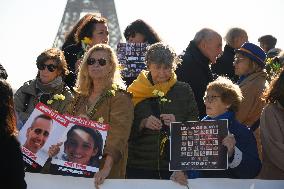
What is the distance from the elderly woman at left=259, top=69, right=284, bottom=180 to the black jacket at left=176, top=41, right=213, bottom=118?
52.2 inches

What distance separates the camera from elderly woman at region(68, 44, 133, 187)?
572cm

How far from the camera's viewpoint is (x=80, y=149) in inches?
221

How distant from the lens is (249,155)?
5.74 meters

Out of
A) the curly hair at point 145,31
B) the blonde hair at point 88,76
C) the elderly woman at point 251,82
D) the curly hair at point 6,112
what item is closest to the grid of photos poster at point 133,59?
the curly hair at point 145,31

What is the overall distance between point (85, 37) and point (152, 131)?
241 cm

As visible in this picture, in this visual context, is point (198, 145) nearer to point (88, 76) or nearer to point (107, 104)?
point (107, 104)

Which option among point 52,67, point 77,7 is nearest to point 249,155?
point 52,67

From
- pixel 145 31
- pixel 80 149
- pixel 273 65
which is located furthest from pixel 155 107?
pixel 273 65

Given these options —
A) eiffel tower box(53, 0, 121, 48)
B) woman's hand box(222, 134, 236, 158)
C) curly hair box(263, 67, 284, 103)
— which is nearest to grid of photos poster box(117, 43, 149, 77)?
curly hair box(263, 67, 284, 103)

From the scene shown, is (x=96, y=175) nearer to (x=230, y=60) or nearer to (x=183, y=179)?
(x=183, y=179)

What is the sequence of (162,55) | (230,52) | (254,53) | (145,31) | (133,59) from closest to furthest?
1. (162,55)
2. (254,53)
3. (133,59)
4. (145,31)
5. (230,52)

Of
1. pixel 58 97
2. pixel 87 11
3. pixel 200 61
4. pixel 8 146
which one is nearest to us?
pixel 8 146

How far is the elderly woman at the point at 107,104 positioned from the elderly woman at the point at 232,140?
62 centimetres

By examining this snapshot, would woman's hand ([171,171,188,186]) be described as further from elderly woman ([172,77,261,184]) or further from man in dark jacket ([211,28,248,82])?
man in dark jacket ([211,28,248,82])
